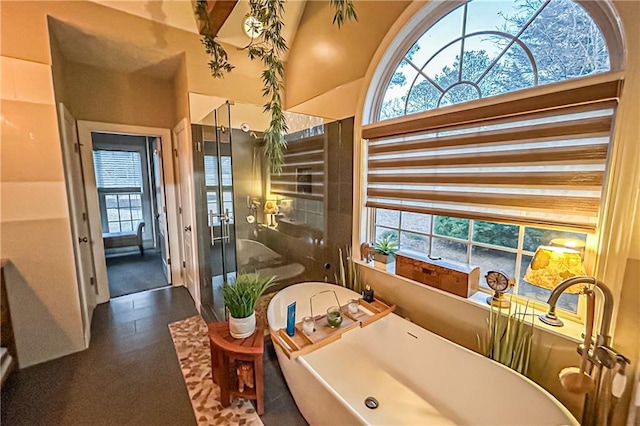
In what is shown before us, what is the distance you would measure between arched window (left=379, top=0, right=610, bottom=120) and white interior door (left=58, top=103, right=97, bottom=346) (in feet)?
9.86

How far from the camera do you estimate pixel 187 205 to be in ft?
10.3

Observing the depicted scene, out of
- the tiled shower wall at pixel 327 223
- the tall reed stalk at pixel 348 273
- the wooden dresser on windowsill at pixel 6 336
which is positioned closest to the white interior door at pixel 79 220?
the wooden dresser on windowsill at pixel 6 336

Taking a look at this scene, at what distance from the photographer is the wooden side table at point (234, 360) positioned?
163cm

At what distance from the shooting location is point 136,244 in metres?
5.10

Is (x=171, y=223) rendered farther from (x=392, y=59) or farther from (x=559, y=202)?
(x=559, y=202)

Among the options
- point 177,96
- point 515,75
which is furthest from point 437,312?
point 177,96

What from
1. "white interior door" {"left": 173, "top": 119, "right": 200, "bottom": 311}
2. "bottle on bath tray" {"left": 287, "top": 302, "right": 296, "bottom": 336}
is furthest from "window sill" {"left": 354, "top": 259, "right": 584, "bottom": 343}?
"white interior door" {"left": 173, "top": 119, "right": 200, "bottom": 311}

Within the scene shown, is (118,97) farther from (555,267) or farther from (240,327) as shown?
(555,267)

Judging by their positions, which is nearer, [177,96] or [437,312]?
[437,312]

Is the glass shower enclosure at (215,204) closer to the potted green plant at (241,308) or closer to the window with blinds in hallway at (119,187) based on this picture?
the potted green plant at (241,308)

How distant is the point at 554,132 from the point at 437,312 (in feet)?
4.37

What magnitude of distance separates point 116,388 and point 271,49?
10.6 feet

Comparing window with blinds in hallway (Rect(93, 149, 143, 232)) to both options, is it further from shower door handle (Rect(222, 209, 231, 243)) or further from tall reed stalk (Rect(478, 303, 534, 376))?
tall reed stalk (Rect(478, 303, 534, 376))

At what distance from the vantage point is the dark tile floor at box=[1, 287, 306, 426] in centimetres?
166
